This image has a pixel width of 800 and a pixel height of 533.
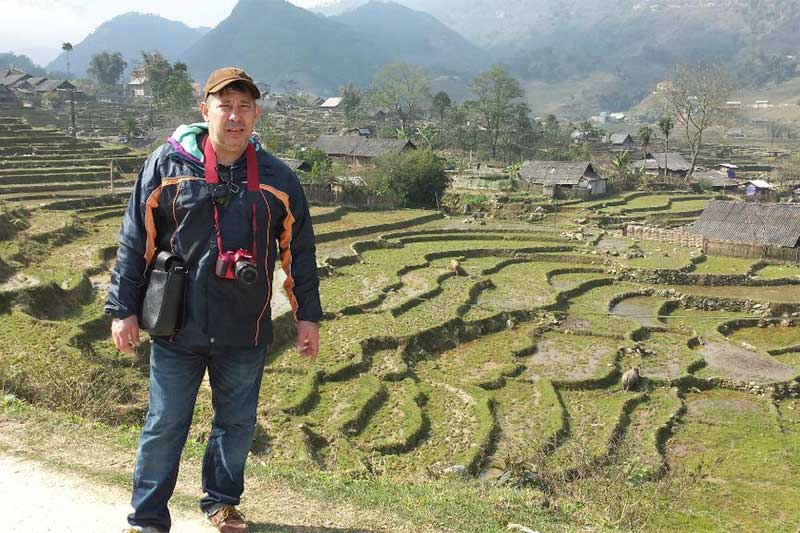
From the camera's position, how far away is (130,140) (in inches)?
2350

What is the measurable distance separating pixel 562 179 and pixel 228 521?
47.8 m

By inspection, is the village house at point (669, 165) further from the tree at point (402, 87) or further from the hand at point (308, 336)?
the hand at point (308, 336)

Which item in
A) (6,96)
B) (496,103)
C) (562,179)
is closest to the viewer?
(562,179)

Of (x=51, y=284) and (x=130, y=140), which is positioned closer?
(x=51, y=284)

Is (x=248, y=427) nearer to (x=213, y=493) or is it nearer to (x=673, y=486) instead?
(x=213, y=493)

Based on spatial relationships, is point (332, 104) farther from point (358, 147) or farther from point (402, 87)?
point (358, 147)

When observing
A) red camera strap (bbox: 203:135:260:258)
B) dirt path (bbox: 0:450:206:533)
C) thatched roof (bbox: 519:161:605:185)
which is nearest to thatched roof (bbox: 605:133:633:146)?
thatched roof (bbox: 519:161:605:185)

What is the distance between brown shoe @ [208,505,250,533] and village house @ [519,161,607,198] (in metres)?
47.0

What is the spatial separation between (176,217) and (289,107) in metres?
102

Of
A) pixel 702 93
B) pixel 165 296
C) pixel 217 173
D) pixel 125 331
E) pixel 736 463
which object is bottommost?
pixel 736 463

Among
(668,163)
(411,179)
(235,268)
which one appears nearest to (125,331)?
(235,268)

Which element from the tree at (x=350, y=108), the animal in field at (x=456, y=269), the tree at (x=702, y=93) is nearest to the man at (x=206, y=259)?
the animal in field at (x=456, y=269)

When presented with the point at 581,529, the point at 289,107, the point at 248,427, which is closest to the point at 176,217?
the point at 248,427

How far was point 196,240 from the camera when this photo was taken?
389 cm
